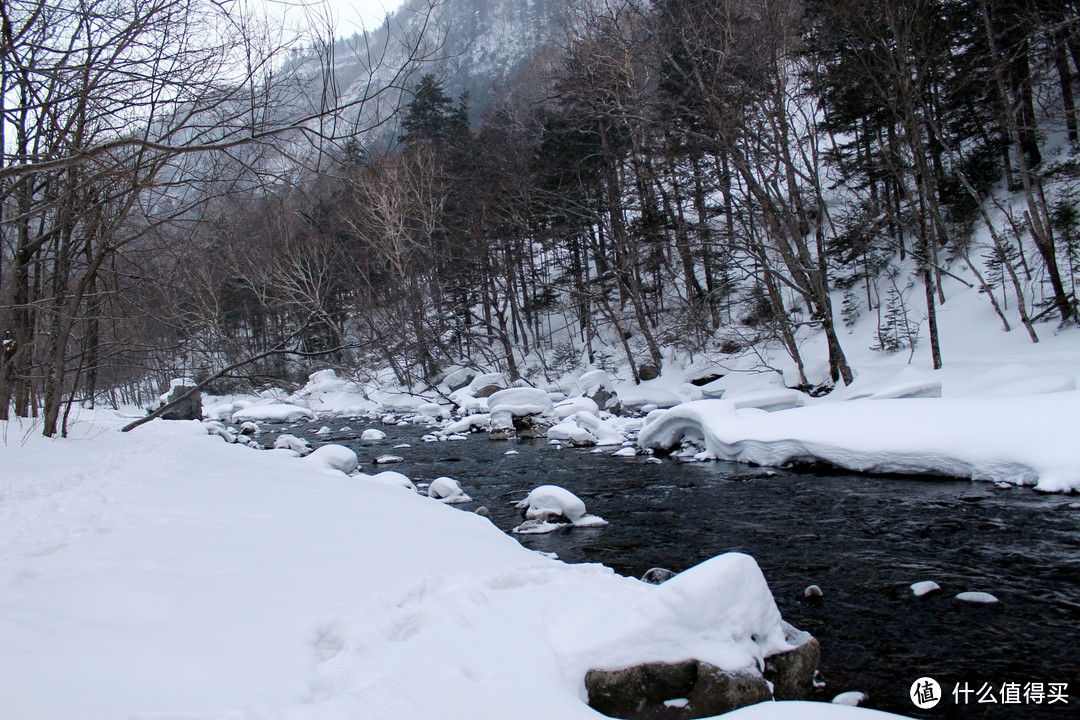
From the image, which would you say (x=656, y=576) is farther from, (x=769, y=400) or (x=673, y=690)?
(x=769, y=400)

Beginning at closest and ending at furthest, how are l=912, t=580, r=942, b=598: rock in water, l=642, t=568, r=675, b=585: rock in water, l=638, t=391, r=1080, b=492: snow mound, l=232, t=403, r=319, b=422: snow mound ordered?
l=912, t=580, r=942, b=598: rock in water
l=642, t=568, r=675, b=585: rock in water
l=638, t=391, r=1080, b=492: snow mound
l=232, t=403, r=319, b=422: snow mound

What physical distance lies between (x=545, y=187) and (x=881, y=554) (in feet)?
61.0

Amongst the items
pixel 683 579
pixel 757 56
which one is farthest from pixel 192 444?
pixel 757 56

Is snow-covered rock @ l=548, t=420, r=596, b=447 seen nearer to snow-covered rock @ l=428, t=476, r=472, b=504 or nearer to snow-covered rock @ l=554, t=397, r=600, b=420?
snow-covered rock @ l=554, t=397, r=600, b=420

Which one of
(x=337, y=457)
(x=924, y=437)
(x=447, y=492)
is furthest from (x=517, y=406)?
(x=924, y=437)

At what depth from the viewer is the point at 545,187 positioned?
71.3 feet

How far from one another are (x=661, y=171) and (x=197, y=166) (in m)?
16.7

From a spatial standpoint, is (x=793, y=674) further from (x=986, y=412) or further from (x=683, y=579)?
(x=986, y=412)

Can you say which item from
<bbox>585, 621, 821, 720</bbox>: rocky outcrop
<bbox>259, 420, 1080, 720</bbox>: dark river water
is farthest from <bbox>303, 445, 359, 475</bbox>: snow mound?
<bbox>585, 621, 821, 720</bbox>: rocky outcrop

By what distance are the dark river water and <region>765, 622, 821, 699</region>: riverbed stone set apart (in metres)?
0.11

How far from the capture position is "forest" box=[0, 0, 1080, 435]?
3.19 m

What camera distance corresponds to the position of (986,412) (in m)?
7.56

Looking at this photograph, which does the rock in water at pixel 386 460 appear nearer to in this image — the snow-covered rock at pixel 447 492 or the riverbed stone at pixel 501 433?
the riverbed stone at pixel 501 433

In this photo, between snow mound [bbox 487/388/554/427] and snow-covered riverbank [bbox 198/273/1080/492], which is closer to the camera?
snow-covered riverbank [bbox 198/273/1080/492]
